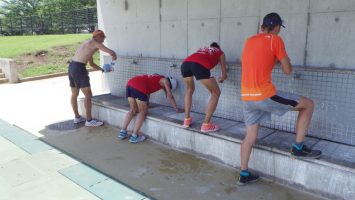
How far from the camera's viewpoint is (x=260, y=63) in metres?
3.14

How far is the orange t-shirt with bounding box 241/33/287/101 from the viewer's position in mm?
3080

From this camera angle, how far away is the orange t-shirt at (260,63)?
308 cm

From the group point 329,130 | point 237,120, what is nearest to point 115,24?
point 237,120

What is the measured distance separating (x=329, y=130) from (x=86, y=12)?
23.0m

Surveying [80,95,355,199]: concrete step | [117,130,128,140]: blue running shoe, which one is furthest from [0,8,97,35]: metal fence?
[80,95,355,199]: concrete step

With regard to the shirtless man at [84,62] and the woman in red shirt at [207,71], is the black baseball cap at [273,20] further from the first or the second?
the shirtless man at [84,62]

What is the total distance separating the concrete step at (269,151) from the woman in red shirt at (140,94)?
182 millimetres

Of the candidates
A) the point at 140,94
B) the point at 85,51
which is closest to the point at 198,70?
the point at 140,94

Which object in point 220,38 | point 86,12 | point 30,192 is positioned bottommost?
point 30,192

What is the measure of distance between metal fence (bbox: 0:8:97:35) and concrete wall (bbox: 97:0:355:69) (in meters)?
17.2

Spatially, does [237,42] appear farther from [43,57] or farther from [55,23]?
[55,23]

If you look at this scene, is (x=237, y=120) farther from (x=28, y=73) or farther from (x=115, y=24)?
(x=28, y=73)

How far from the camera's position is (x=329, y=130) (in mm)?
3887

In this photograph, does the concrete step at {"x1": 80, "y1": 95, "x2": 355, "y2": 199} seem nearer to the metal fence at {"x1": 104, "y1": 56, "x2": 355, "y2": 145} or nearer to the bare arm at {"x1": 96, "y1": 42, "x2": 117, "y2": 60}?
the metal fence at {"x1": 104, "y1": 56, "x2": 355, "y2": 145}
